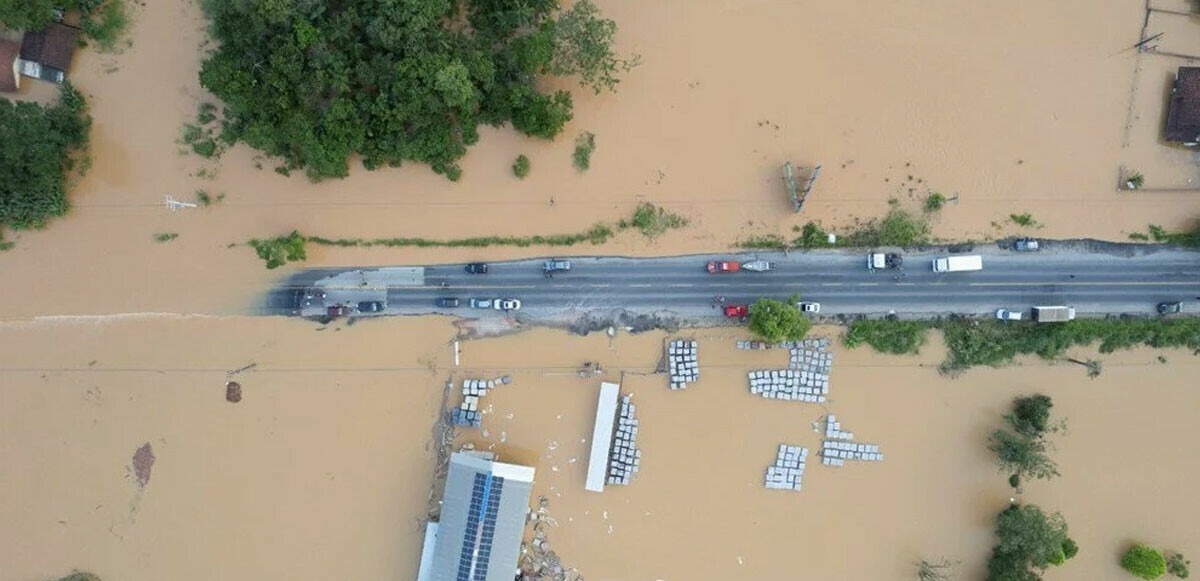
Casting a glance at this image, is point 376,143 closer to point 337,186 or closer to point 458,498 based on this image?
point 337,186

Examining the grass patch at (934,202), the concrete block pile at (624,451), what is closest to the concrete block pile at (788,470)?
the concrete block pile at (624,451)

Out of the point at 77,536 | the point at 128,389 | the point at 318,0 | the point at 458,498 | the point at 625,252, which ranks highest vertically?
the point at 318,0

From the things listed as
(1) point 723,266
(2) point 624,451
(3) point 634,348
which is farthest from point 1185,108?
(2) point 624,451

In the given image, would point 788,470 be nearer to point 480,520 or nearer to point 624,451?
point 624,451

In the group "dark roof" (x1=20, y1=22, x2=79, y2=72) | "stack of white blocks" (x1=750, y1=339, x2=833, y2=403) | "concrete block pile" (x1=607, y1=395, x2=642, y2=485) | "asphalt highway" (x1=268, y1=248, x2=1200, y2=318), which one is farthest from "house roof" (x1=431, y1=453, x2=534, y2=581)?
"dark roof" (x1=20, y1=22, x2=79, y2=72)

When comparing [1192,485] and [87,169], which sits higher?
[87,169]

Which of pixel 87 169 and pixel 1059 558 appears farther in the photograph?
pixel 87 169

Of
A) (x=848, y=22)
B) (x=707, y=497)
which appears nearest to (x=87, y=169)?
(x=707, y=497)
